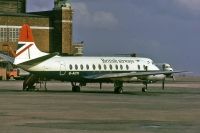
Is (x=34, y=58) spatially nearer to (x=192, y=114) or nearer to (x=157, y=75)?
(x=157, y=75)

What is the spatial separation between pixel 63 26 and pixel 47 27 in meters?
3.99

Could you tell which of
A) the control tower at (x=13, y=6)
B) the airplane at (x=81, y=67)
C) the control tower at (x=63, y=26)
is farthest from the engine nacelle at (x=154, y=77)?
the control tower at (x=13, y=6)

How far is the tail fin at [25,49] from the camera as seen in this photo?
2137 inches

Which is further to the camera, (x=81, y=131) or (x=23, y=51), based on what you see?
(x=23, y=51)

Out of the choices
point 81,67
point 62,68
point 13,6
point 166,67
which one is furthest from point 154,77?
point 13,6

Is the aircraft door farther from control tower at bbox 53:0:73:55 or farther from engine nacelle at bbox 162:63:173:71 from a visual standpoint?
control tower at bbox 53:0:73:55

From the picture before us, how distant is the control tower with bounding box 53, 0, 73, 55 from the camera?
142000 mm

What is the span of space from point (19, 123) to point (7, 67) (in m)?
100

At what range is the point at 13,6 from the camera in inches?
6093

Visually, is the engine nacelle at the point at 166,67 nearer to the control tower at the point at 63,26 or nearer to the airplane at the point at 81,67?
the airplane at the point at 81,67

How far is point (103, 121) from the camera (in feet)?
81.2

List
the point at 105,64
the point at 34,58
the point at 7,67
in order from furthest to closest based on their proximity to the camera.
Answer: the point at 7,67
the point at 105,64
the point at 34,58

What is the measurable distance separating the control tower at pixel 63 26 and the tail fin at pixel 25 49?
282ft

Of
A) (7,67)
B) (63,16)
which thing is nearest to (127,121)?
(7,67)
